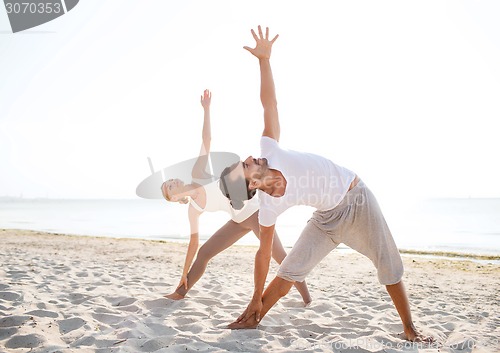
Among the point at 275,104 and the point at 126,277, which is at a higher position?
the point at 275,104

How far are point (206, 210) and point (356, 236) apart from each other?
172 centimetres

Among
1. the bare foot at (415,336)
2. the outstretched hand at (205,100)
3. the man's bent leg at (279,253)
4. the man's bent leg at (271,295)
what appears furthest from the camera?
the outstretched hand at (205,100)

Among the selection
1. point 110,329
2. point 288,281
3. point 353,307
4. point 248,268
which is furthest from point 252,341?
point 248,268

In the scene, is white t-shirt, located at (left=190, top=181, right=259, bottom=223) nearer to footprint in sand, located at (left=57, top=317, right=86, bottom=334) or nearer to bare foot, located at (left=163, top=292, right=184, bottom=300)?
bare foot, located at (left=163, top=292, right=184, bottom=300)

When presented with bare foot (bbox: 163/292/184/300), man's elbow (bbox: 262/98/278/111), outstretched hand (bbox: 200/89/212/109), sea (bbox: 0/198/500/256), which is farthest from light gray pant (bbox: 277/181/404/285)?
sea (bbox: 0/198/500/256)

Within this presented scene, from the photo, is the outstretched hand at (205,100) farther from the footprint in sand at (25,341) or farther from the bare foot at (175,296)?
the footprint in sand at (25,341)

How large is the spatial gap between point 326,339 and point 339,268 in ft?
15.8

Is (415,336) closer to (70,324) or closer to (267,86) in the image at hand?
(267,86)

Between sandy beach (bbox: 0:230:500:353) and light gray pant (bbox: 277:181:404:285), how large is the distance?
60cm

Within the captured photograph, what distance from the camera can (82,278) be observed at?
5930 mm

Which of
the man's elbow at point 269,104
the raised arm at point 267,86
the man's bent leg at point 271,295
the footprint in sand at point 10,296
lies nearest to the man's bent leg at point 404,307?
the man's bent leg at point 271,295

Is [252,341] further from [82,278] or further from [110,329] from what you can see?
[82,278]

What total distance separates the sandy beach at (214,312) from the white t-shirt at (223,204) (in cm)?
102

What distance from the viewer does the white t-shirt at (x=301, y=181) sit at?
3.20 metres
